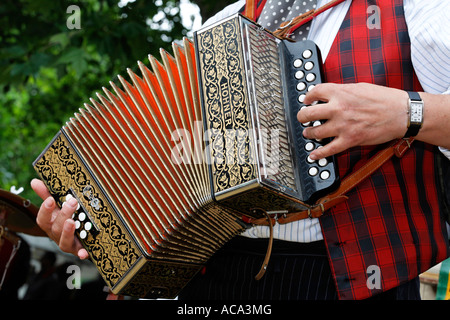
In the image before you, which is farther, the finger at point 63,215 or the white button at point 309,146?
the finger at point 63,215

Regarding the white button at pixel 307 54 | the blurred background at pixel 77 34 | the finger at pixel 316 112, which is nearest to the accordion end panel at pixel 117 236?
the finger at pixel 316 112

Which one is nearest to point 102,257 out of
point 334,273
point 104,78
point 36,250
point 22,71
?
point 334,273

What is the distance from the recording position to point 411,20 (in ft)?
4.16

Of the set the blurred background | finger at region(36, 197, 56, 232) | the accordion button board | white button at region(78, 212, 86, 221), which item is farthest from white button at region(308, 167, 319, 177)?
the blurred background

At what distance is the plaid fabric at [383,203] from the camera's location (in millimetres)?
1267

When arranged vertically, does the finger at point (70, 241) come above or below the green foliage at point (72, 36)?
below

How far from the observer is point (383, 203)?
1.29 metres

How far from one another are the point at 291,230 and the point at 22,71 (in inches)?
82.1

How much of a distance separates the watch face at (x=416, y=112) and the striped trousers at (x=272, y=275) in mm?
402

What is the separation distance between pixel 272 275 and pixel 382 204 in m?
0.36

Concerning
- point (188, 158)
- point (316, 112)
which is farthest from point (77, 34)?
point (316, 112)

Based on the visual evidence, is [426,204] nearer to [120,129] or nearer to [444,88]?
[444,88]

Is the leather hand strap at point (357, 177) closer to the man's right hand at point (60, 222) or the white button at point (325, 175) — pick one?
the white button at point (325, 175)

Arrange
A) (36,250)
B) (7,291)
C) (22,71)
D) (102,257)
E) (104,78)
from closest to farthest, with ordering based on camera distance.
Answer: (102,257) < (7,291) < (36,250) < (22,71) < (104,78)
